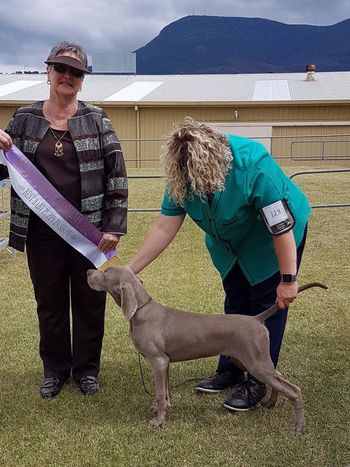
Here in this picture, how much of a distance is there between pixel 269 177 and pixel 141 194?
34.5ft

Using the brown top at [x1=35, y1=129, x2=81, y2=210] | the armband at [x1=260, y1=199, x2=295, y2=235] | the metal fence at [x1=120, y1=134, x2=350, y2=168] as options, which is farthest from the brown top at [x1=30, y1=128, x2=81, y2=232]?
the metal fence at [x1=120, y1=134, x2=350, y2=168]

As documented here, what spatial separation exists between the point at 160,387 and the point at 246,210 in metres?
1.18

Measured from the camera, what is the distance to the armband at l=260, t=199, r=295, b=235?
3047 mm

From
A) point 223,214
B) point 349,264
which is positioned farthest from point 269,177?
point 349,264

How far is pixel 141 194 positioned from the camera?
1346cm

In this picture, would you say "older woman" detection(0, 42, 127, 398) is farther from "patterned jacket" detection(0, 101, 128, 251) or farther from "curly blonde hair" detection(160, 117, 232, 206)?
"curly blonde hair" detection(160, 117, 232, 206)

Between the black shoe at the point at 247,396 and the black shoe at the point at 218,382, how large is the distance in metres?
0.22

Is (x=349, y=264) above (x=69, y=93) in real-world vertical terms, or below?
below

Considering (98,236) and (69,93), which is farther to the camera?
(98,236)

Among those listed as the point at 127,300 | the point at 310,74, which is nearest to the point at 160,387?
the point at 127,300

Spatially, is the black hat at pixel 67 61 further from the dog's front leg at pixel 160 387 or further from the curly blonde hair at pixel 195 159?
the dog's front leg at pixel 160 387

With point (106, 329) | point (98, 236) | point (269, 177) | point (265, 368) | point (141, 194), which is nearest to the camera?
point (269, 177)

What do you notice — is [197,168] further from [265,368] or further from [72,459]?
[72,459]

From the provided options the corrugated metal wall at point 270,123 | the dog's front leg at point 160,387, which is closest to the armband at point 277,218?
the dog's front leg at point 160,387
